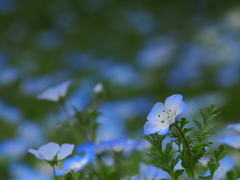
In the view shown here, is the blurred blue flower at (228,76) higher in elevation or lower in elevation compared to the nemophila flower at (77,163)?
higher

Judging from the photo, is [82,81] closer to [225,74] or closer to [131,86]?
[131,86]

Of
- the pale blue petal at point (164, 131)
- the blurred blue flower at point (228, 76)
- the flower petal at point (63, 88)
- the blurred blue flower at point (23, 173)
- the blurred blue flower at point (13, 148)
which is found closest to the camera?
the pale blue petal at point (164, 131)

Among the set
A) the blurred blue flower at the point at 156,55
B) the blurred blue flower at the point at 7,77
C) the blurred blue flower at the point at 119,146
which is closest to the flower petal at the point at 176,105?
the blurred blue flower at the point at 119,146

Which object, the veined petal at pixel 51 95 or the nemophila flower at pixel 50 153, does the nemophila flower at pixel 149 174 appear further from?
the veined petal at pixel 51 95

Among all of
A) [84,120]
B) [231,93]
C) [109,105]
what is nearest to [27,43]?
[109,105]

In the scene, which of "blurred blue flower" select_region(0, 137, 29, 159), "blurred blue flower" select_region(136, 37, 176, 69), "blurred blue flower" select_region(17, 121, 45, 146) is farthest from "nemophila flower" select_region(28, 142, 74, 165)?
"blurred blue flower" select_region(136, 37, 176, 69)
